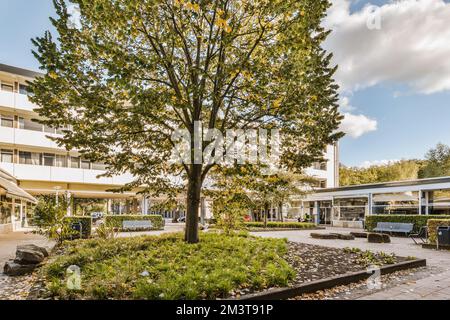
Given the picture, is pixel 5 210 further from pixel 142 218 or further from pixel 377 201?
pixel 377 201

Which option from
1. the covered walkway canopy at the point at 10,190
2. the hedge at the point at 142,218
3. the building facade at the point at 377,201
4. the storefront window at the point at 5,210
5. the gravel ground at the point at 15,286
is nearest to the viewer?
the gravel ground at the point at 15,286

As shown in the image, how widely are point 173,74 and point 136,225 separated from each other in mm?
16315

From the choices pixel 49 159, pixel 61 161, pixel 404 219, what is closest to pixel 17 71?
pixel 49 159

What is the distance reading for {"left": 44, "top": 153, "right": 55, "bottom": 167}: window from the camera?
28609 mm

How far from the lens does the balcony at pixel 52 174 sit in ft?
85.2

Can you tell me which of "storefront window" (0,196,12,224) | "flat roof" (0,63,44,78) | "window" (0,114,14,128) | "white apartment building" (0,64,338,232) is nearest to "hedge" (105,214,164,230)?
"white apartment building" (0,64,338,232)

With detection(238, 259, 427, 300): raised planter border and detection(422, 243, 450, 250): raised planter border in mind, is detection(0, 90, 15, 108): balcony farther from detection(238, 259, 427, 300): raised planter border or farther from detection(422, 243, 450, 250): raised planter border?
detection(422, 243, 450, 250): raised planter border

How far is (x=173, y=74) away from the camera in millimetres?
9281

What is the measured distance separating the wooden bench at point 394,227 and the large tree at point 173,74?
1417cm

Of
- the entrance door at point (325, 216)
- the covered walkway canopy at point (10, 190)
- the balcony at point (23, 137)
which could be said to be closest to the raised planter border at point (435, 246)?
the covered walkway canopy at point (10, 190)

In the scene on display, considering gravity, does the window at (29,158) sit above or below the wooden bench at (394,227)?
above

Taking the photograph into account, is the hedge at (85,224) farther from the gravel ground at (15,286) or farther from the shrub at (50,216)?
the gravel ground at (15,286)

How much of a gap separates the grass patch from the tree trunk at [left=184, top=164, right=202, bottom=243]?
945 mm

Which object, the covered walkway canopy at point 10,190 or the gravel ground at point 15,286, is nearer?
the gravel ground at point 15,286
